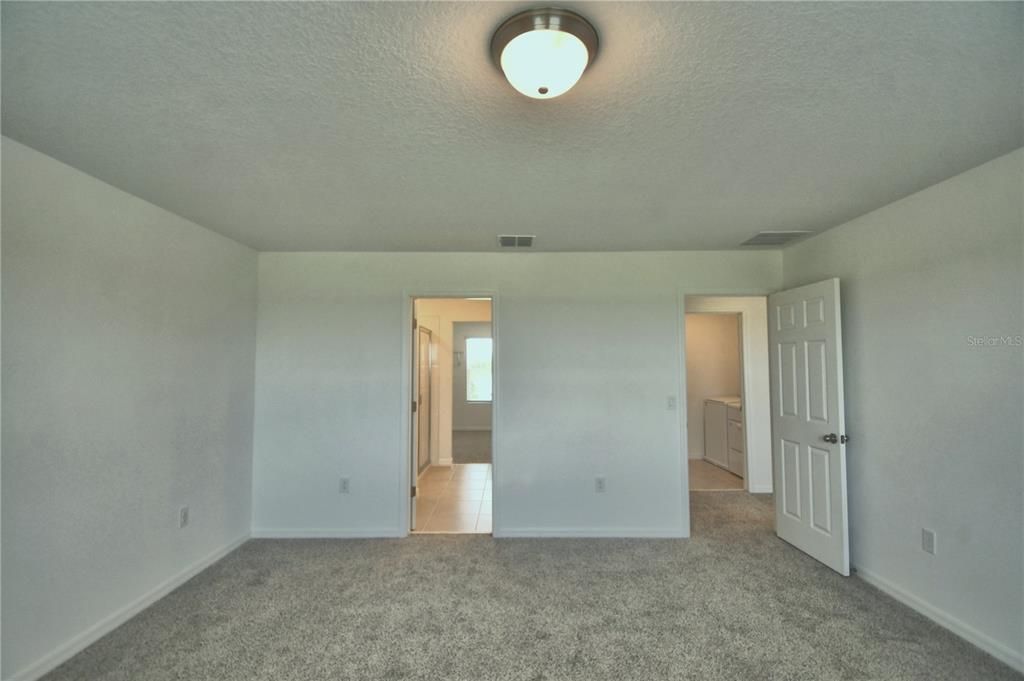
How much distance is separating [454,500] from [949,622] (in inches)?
146

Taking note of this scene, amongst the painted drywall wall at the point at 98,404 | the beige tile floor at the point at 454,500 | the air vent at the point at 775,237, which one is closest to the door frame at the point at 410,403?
the beige tile floor at the point at 454,500

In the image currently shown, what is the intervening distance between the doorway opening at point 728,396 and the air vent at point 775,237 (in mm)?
934

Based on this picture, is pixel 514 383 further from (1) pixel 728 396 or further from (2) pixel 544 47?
(1) pixel 728 396

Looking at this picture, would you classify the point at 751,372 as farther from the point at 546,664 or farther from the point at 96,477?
the point at 96,477

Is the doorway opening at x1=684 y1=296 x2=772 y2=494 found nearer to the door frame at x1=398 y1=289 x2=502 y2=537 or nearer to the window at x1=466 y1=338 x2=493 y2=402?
the door frame at x1=398 y1=289 x2=502 y2=537

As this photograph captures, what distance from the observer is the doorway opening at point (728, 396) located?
477 centimetres

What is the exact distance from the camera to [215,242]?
3174 millimetres

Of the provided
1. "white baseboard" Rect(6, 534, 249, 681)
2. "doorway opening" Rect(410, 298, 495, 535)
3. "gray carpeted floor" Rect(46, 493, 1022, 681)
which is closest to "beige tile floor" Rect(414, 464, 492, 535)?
"doorway opening" Rect(410, 298, 495, 535)

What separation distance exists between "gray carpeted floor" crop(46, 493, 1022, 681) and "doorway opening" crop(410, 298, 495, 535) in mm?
873

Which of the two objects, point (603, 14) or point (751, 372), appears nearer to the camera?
point (603, 14)

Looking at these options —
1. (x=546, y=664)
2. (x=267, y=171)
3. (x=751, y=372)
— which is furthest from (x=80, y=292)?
(x=751, y=372)

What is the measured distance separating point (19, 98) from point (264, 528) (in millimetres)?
3138

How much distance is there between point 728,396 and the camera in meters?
6.29

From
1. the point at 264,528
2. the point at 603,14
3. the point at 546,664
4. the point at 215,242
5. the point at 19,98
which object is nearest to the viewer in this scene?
the point at 603,14
